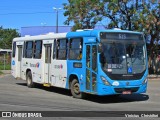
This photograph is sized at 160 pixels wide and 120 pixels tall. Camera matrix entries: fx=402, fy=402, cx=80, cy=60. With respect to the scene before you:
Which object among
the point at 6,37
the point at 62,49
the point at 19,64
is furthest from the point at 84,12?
the point at 6,37

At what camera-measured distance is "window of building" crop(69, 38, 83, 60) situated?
16.7 m

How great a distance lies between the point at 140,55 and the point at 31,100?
15.3 ft

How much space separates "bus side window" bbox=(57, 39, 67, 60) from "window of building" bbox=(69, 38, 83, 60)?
54 centimetres

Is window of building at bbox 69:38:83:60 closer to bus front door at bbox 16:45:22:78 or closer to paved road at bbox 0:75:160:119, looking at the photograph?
paved road at bbox 0:75:160:119

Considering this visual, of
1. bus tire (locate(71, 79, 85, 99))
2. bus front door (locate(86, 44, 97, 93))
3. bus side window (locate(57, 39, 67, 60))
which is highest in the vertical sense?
bus side window (locate(57, 39, 67, 60))

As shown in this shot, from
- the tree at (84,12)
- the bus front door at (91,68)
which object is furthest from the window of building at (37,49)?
the tree at (84,12)

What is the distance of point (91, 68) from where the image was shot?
15672 millimetres

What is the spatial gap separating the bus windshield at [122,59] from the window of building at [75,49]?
5.31ft

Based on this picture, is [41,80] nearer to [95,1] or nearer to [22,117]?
[22,117]

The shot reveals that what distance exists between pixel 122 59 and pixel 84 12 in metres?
20.3

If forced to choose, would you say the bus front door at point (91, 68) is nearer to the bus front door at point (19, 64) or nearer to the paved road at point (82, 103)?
the paved road at point (82, 103)

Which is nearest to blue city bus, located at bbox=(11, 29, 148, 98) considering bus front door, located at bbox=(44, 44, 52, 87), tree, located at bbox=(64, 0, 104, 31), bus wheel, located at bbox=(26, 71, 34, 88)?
bus front door, located at bbox=(44, 44, 52, 87)

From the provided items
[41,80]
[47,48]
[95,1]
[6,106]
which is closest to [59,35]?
[47,48]

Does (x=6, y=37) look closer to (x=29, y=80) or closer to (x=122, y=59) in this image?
(x=29, y=80)
